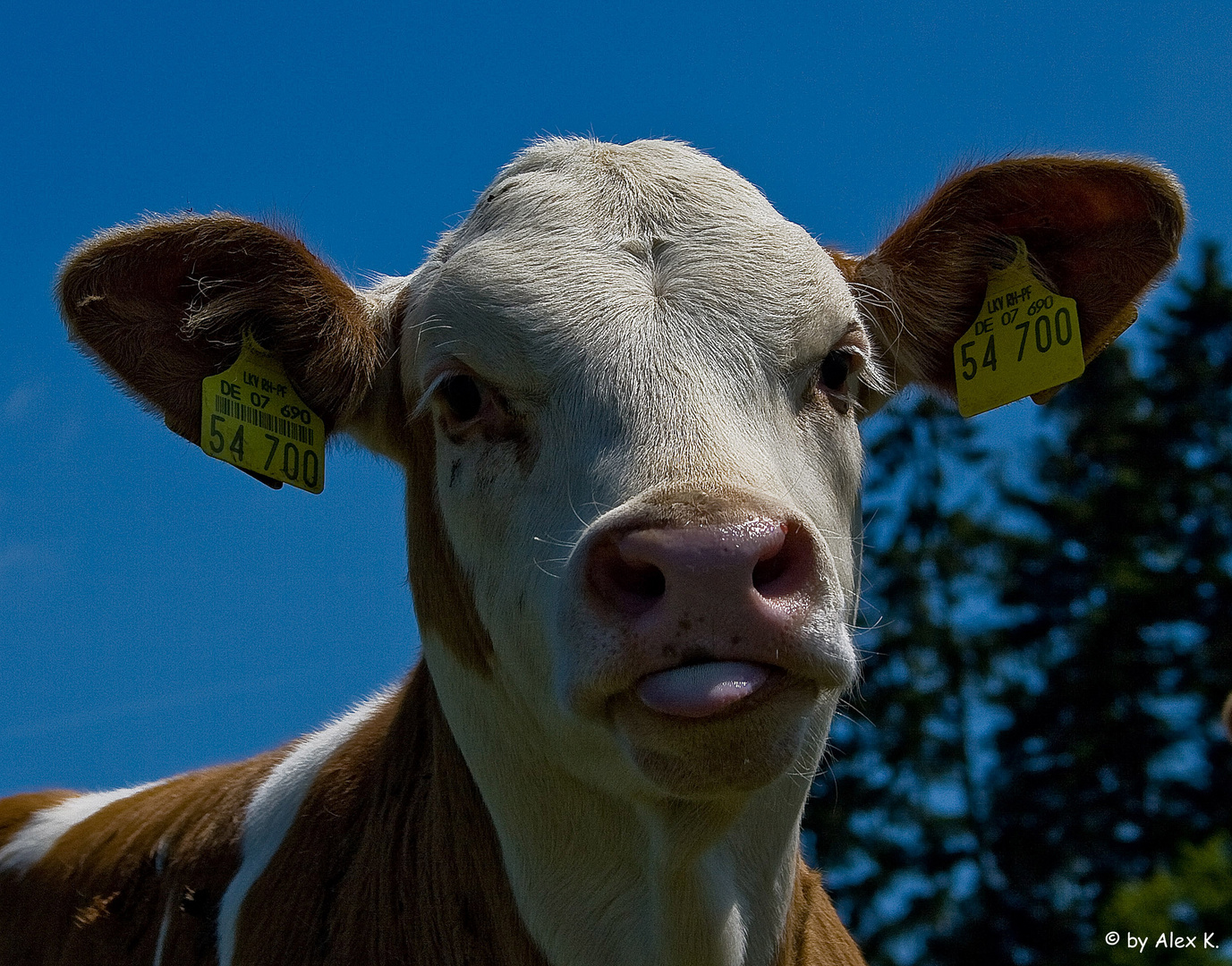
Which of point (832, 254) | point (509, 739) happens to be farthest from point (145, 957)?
point (832, 254)

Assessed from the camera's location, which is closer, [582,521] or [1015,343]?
[582,521]

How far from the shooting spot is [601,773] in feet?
10.8

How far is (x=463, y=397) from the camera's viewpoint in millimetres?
3770

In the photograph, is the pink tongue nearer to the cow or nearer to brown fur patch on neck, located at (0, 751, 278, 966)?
the cow

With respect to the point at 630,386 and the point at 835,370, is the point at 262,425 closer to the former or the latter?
the point at 630,386

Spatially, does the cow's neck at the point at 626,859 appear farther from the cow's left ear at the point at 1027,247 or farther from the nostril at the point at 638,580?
the cow's left ear at the point at 1027,247

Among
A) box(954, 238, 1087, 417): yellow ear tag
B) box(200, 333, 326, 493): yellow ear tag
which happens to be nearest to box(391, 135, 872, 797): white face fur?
box(200, 333, 326, 493): yellow ear tag

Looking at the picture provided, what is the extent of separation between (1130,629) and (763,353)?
96.3 feet

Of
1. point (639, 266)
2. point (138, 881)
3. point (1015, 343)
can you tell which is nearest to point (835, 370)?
point (639, 266)

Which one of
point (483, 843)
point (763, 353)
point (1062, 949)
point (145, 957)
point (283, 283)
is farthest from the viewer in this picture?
point (1062, 949)

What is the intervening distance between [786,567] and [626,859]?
1044 mm

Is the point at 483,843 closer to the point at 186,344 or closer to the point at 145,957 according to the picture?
the point at 145,957

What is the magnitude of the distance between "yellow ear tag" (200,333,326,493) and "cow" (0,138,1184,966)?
96 mm

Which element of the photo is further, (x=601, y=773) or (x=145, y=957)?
(x=145, y=957)
